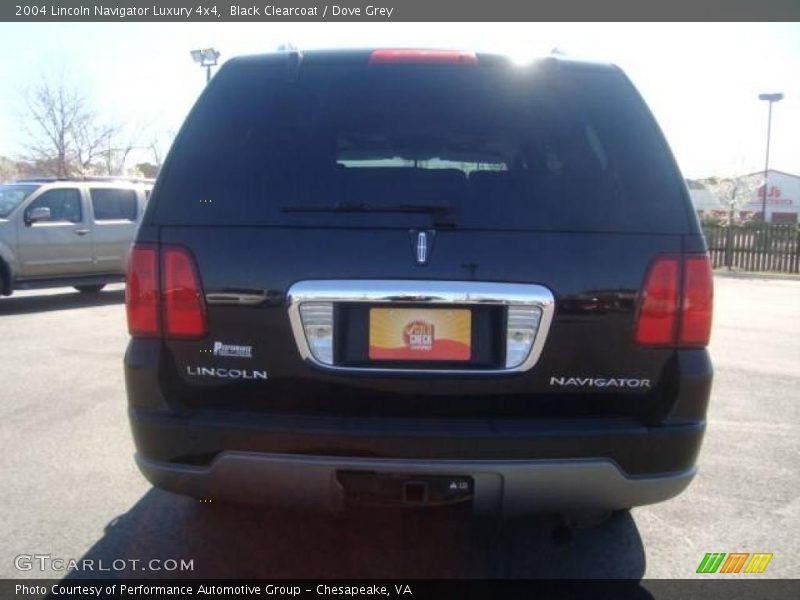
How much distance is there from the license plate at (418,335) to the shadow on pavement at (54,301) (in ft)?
29.5

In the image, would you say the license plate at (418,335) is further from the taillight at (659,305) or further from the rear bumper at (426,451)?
the taillight at (659,305)

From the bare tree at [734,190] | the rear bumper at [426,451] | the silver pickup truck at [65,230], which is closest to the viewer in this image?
the rear bumper at [426,451]

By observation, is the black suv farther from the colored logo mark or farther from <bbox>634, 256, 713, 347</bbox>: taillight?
the colored logo mark

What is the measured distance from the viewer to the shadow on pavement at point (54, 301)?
33.7ft

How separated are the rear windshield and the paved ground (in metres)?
A: 1.19

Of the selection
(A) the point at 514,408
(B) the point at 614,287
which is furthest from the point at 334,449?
(B) the point at 614,287

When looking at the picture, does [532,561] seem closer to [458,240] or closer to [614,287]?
[614,287]

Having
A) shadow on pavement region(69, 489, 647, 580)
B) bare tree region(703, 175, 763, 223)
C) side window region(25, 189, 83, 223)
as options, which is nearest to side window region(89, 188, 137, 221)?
side window region(25, 189, 83, 223)

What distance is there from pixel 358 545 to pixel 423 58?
2073mm

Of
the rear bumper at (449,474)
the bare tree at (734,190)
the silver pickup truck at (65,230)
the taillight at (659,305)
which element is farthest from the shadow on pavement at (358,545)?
the bare tree at (734,190)

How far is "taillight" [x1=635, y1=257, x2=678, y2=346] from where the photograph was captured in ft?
7.92

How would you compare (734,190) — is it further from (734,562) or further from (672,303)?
(672,303)

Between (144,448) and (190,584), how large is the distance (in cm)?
65

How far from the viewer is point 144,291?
247 centimetres
